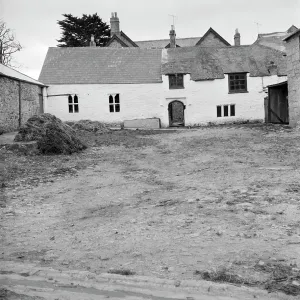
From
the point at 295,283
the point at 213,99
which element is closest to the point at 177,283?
the point at 295,283

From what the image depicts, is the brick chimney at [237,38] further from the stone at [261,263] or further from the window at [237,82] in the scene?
the stone at [261,263]

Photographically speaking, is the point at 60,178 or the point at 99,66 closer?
the point at 60,178

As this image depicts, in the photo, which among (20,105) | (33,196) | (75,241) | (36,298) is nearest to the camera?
(36,298)

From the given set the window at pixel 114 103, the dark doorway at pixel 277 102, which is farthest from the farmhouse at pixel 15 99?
the dark doorway at pixel 277 102

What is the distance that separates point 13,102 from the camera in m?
23.3

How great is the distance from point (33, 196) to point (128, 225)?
314 centimetres

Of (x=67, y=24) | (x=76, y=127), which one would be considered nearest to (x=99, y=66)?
(x=76, y=127)

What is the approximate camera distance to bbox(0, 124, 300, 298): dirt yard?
4207 millimetres

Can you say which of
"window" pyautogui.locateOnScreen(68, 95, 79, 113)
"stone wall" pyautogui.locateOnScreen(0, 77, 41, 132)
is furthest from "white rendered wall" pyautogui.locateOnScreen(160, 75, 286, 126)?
"stone wall" pyautogui.locateOnScreen(0, 77, 41, 132)

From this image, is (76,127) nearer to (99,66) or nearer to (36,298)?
(99,66)

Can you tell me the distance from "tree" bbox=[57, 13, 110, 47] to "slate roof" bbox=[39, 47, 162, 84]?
14.5 metres

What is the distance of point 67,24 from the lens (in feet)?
154

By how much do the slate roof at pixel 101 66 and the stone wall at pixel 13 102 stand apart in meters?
4.50

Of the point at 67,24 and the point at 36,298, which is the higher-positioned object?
the point at 67,24
